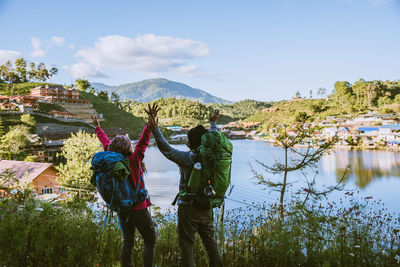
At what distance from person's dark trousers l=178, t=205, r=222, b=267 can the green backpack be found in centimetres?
7

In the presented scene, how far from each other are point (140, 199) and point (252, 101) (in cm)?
12116

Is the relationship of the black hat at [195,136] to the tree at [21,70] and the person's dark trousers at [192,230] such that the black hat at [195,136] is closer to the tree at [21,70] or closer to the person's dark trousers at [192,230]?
the person's dark trousers at [192,230]

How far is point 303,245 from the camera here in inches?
90.3

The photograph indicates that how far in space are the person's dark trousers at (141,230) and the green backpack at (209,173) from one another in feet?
0.98

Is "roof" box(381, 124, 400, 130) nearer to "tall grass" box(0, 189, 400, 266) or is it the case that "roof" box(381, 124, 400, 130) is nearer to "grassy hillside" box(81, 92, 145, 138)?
"grassy hillside" box(81, 92, 145, 138)

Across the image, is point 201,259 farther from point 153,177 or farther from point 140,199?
point 153,177

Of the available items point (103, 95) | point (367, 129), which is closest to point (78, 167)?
point (367, 129)

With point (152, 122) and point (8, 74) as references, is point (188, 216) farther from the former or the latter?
point (8, 74)

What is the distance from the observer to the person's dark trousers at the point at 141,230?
1.80 meters

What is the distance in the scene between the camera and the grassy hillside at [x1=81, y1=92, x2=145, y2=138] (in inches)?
2482

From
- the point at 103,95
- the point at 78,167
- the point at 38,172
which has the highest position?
the point at 103,95

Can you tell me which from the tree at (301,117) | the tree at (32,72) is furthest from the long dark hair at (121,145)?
the tree at (32,72)

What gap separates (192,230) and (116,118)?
67.8 m

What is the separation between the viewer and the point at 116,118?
217 feet
